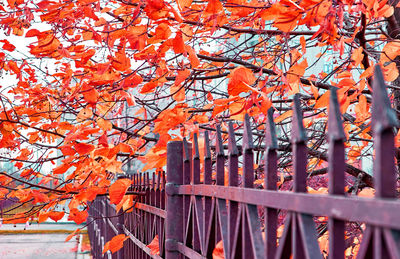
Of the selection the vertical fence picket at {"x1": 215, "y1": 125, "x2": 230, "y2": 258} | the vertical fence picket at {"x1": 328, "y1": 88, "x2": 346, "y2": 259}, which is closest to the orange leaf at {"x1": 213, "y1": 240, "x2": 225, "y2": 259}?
the vertical fence picket at {"x1": 215, "y1": 125, "x2": 230, "y2": 258}

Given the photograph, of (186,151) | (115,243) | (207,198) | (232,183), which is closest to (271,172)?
(232,183)

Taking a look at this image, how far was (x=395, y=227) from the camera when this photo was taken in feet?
2.61

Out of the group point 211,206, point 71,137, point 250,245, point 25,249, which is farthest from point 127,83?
point 25,249

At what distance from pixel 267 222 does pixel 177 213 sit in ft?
4.37

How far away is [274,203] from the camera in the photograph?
127cm

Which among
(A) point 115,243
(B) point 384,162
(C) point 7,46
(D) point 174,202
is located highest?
(C) point 7,46

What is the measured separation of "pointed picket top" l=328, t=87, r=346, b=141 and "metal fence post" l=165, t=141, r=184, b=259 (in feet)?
5.67

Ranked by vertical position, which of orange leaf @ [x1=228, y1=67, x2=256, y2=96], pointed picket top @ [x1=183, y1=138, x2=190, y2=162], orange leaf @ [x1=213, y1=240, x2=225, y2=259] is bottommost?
orange leaf @ [x1=213, y1=240, x2=225, y2=259]

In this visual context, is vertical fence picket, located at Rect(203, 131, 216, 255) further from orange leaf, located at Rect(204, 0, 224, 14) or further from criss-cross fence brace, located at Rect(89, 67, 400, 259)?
orange leaf, located at Rect(204, 0, 224, 14)

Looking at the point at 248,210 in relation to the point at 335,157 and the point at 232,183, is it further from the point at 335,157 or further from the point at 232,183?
the point at 335,157

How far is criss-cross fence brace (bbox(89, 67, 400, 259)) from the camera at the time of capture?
834 mm

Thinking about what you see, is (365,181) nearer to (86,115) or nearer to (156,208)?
(156,208)

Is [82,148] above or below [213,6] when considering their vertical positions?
below

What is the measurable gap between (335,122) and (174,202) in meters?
1.76
